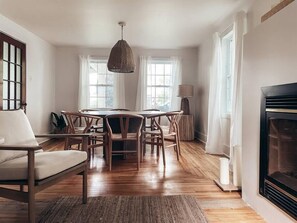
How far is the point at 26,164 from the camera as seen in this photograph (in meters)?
1.80

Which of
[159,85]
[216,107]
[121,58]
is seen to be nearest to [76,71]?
[159,85]

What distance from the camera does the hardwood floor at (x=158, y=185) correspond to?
2152 millimetres

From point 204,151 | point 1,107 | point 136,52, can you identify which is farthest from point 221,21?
point 1,107

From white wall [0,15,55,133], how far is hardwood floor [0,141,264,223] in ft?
7.13

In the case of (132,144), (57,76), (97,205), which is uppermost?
(57,76)

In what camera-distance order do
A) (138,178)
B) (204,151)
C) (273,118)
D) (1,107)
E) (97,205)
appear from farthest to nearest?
(204,151) → (1,107) → (138,178) → (97,205) → (273,118)

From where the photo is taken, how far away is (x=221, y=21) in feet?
14.6

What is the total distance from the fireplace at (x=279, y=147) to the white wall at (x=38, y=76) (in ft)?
14.2

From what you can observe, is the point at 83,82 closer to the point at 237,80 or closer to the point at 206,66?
the point at 206,66

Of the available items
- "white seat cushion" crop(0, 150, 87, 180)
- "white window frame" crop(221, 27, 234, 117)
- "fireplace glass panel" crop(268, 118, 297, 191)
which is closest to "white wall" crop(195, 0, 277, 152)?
"white window frame" crop(221, 27, 234, 117)

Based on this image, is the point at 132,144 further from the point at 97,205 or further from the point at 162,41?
the point at 162,41

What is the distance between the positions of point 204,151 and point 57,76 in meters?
4.28

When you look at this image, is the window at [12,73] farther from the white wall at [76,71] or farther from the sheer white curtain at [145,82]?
the sheer white curtain at [145,82]

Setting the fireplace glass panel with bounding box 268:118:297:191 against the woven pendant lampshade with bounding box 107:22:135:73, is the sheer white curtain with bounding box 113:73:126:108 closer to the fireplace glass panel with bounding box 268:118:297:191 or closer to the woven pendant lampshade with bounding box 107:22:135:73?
the woven pendant lampshade with bounding box 107:22:135:73
